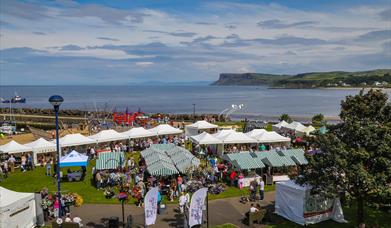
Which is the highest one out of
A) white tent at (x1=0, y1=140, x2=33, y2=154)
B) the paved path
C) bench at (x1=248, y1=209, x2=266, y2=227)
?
white tent at (x1=0, y1=140, x2=33, y2=154)

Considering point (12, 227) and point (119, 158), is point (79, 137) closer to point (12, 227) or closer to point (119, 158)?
point (119, 158)

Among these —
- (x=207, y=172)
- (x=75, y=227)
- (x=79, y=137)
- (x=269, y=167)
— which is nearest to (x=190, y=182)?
(x=207, y=172)

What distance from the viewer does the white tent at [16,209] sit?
13032 mm

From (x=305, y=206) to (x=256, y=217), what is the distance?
81.6 inches

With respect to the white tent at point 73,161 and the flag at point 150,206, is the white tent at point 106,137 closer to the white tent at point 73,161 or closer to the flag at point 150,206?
the white tent at point 73,161

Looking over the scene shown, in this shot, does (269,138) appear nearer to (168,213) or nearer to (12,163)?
(168,213)

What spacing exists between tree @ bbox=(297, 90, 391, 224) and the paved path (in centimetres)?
386

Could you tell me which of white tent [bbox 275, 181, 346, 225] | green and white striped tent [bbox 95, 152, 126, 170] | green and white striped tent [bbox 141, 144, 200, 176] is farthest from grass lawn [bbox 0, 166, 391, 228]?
green and white striped tent [bbox 141, 144, 200, 176]

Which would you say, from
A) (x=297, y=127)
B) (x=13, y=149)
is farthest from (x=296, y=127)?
(x=13, y=149)

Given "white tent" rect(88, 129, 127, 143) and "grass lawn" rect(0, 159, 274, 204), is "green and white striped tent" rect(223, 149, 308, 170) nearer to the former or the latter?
"grass lawn" rect(0, 159, 274, 204)

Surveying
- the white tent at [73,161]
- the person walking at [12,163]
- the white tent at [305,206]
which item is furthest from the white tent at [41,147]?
the white tent at [305,206]

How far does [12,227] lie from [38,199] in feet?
5.70

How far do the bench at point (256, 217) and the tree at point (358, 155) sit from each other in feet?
7.14

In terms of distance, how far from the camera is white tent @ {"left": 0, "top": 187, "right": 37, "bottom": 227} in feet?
42.8
